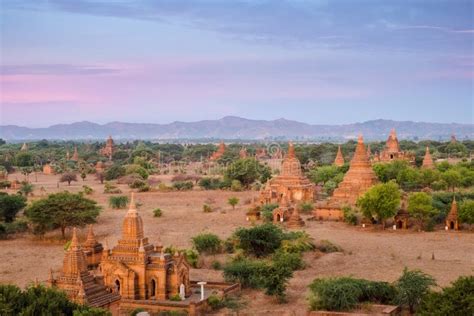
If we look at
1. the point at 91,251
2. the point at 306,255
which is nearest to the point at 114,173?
the point at 306,255

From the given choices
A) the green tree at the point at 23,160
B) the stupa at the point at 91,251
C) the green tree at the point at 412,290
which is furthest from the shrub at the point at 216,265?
the green tree at the point at 23,160

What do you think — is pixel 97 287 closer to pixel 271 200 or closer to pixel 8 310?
pixel 8 310

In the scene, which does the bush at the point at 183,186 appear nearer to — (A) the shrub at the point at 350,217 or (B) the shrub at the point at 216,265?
(A) the shrub at the point at 350,217

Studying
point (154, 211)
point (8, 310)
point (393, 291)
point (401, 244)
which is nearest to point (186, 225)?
point (154, 211)

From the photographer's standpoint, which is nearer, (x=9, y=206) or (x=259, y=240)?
(x=259, y=240)

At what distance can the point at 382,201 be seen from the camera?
46.0 meters

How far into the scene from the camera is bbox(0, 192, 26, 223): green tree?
158ft

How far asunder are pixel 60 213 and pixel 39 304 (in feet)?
80.5

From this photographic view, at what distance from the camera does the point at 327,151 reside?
5089 inches

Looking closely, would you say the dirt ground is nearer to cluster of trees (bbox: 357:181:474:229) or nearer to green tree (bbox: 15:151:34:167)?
cluster of trees (bbox: 357:181:474:229)

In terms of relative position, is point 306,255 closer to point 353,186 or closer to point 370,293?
point 370,293

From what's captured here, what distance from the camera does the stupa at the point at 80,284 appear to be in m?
22.2

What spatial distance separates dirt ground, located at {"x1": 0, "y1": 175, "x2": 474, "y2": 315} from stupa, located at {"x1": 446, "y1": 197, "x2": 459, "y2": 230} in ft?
5.40

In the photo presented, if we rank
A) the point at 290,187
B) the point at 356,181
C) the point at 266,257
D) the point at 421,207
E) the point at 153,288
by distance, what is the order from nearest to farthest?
the point at 153,288
the point at 266,257
the point at 421,207
the point at 356,181
the point at 290,187
